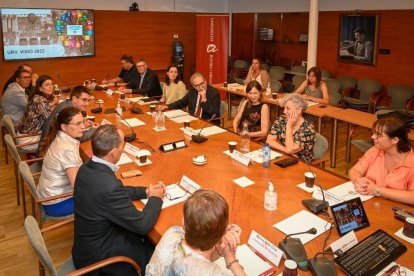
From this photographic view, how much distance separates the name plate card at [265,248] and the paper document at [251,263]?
0.03 m

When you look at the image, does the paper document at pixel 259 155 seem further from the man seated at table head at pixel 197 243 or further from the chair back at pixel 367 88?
the chair back at pixel 367 88

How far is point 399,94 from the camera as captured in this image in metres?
6.85

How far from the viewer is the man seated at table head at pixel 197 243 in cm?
154

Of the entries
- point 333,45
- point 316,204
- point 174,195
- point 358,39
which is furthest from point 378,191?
point 333,45

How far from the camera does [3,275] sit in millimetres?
3125

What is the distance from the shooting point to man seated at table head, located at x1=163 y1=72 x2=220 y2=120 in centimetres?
512

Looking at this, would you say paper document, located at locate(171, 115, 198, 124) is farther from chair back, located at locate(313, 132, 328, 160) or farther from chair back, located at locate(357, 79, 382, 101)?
chair back, located at locate(357, 79, 382, 101)

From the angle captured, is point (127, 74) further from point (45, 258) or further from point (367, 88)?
point (45, 258)

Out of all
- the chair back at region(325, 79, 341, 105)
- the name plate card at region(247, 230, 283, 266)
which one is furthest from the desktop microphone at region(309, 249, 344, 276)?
the chair back at region(325, 79, 341, 105)

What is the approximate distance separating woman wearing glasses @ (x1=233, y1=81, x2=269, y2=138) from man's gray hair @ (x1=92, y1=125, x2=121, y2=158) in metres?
2.18

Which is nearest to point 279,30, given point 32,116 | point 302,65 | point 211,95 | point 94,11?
point 302,65

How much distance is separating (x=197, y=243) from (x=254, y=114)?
3052mm

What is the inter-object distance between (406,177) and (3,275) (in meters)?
3.21

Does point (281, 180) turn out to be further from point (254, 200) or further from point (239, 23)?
point (239, 23)
